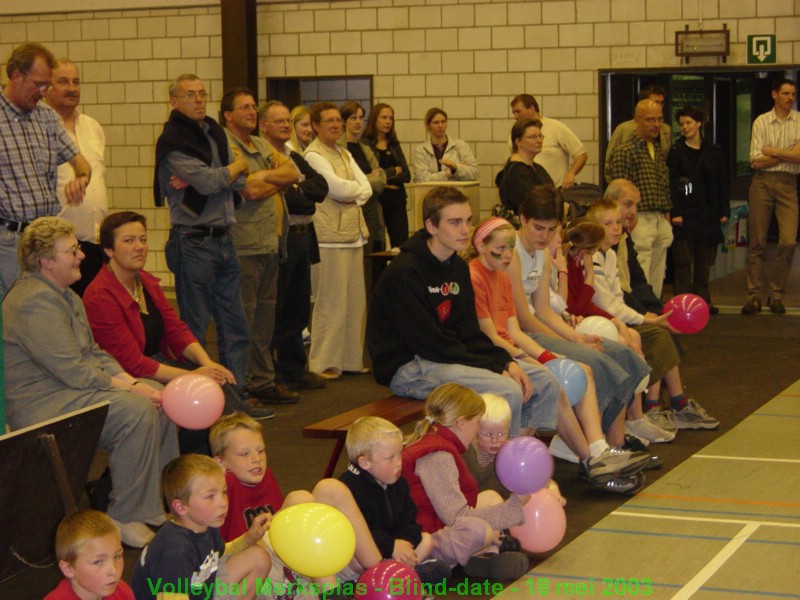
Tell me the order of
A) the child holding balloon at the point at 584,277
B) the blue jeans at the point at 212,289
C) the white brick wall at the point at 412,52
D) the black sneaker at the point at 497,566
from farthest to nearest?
the white brick wall at the point at 412,52, the blue jeans at the point at 212,289, the child holding balloon at the point at 584,277, the black sneaker at the point at 497,566

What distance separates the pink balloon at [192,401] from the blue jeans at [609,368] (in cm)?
185

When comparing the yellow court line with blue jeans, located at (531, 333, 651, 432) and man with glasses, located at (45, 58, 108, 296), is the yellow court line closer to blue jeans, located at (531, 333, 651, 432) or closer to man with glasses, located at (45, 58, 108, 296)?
blue jeans, located at (531, 333, 651, 432)

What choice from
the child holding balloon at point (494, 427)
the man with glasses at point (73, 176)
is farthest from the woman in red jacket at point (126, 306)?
the child holding balloon at point (494, 427)

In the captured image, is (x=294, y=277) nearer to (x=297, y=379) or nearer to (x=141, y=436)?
(x=297, y=379)

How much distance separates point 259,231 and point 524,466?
3.18m

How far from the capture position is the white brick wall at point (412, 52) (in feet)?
36.9

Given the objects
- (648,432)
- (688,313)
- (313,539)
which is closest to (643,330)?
(688,313)

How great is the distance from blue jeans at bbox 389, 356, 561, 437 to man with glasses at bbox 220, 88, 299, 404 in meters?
1.87

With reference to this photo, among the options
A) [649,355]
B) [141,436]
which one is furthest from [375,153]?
[141,436]

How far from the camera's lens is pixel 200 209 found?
645cm

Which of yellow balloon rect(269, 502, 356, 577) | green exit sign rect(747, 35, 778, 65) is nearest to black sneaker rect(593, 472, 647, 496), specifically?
yellow balloon rect(269, 502, 356, 577)

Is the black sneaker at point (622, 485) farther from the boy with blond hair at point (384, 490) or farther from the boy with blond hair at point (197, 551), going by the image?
the boy with blond hair at point (197, 551)

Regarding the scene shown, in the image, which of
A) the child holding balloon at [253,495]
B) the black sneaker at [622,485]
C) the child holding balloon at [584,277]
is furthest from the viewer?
the child holding balloon at [584,277]

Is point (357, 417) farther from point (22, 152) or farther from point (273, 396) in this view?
point (273, 396)
